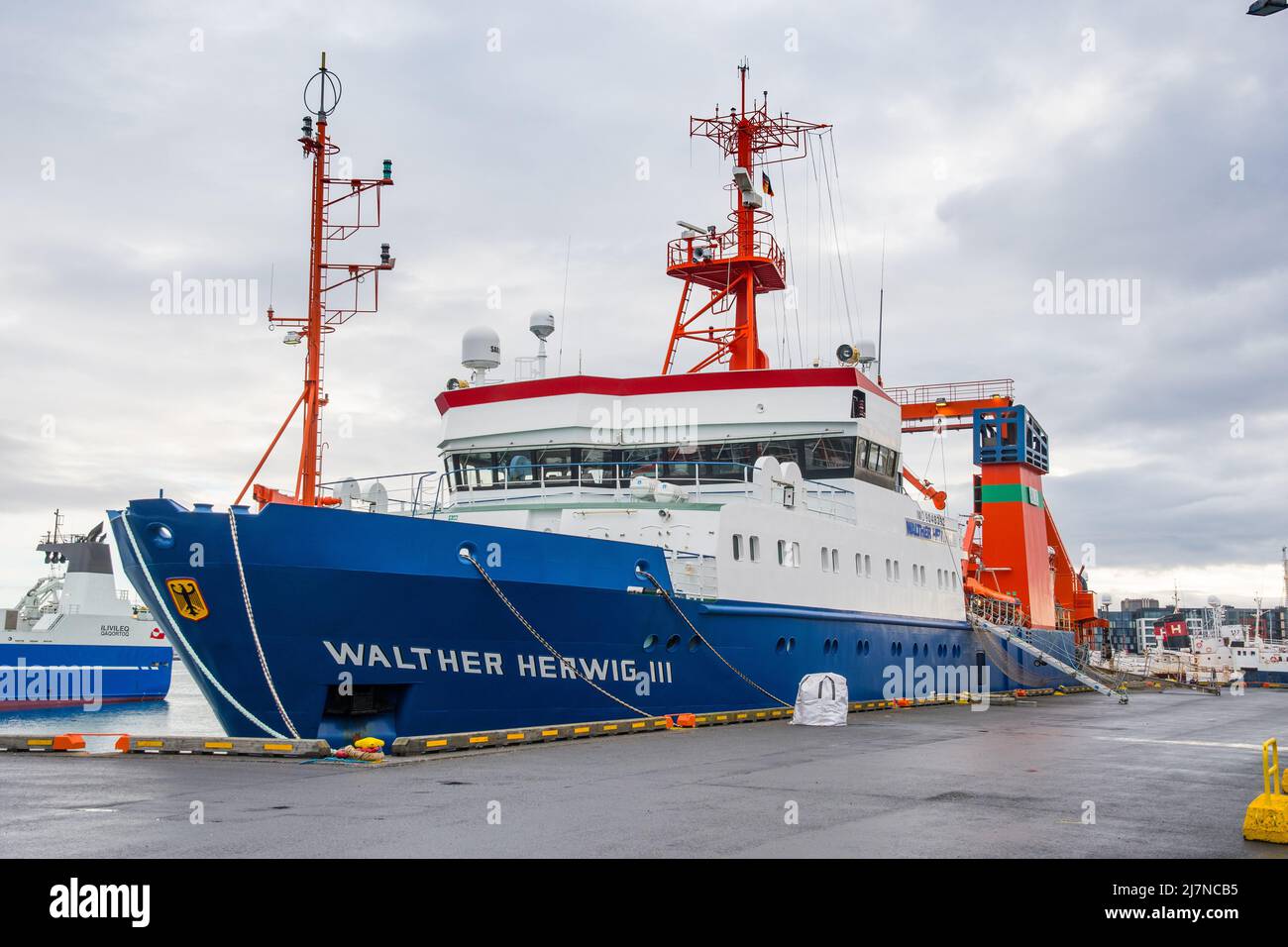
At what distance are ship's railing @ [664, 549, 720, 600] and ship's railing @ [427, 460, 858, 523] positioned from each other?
46.5 inches

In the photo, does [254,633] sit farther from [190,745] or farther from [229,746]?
[190,745]

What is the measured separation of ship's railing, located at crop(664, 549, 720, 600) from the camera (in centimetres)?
1805

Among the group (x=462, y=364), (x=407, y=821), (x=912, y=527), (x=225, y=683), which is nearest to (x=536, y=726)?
(x=225, y=683)

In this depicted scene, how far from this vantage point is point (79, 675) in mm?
41844

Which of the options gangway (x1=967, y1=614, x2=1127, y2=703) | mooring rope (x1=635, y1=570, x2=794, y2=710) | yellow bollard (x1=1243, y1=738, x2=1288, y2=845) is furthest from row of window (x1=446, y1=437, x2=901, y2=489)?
yellow bollard (x1=1243, y1=738, x2=1288, y2=845)

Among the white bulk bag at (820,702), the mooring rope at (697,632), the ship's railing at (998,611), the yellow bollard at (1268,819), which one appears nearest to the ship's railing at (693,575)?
the mooring rope at (697,632)

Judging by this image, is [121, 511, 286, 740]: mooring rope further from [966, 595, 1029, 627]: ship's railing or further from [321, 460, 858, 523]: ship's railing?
[966, 595, 1029, 627]: ship's railing

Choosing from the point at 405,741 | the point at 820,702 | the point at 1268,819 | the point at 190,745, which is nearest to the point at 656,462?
the point at 820,702

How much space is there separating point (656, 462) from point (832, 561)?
13.7 feet

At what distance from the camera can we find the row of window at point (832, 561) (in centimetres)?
1970

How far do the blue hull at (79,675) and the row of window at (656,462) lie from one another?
2514cm
